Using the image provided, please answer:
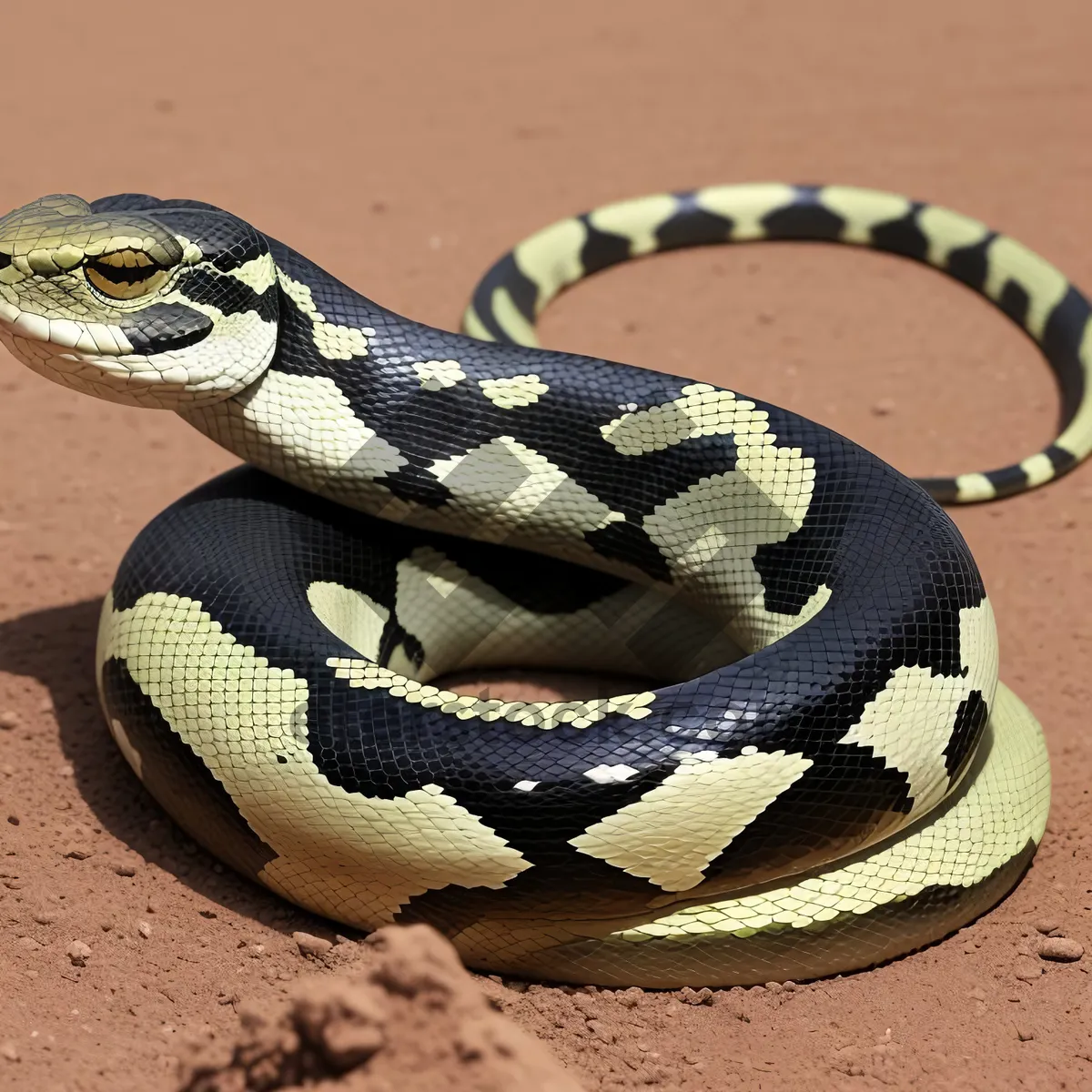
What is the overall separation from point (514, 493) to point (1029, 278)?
15.8 ft

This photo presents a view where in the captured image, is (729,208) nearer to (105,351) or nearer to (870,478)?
(870,478)

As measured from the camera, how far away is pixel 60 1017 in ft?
13.9

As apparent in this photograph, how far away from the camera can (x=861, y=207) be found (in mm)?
9555

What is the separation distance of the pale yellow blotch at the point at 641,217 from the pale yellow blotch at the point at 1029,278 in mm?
2131

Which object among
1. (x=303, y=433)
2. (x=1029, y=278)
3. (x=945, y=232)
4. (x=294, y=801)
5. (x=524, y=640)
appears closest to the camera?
(x=294, y=801)

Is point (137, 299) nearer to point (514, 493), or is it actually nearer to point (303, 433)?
point (303, 433)

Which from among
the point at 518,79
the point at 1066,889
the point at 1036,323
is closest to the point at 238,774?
the point at 1066,889

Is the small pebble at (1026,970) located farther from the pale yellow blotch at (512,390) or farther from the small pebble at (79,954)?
the small pebble at (79,954)

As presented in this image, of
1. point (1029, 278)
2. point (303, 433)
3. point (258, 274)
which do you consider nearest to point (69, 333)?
point (258, 274)

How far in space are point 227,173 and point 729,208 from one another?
11.9 ft

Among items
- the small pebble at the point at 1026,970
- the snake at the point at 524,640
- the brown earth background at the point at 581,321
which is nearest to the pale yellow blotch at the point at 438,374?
the snake at the point at 524,640

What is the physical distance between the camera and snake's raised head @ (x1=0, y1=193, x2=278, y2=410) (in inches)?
189

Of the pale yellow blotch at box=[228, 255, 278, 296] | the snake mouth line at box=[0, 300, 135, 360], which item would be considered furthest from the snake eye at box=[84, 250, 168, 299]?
the pale yellow blotch at box=[228, 255, 278, 296]

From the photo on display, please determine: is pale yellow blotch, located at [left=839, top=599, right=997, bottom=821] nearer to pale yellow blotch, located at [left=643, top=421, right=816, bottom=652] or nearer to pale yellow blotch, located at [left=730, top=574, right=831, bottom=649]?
pale yellow blotch, located at [left=730, top=574, right=831, bottom=649]
